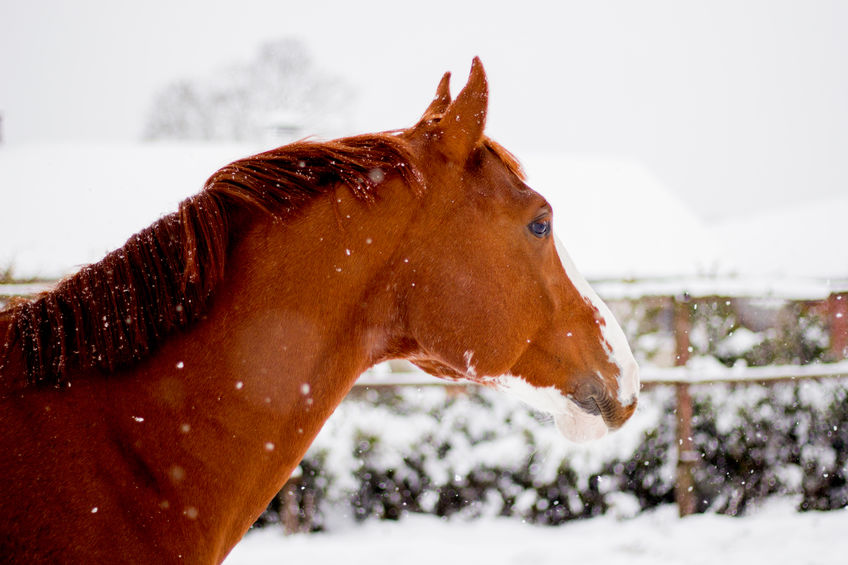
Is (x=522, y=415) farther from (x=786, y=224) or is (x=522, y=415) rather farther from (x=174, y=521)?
(x=786, y=224)

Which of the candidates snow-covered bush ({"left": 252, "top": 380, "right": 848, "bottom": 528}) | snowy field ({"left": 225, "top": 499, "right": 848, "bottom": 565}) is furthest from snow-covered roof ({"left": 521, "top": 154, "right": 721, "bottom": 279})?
snowy field ({"left": 225, "top": 499, "right": 848, "bottom": 565})

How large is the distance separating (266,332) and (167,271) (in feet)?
0.88

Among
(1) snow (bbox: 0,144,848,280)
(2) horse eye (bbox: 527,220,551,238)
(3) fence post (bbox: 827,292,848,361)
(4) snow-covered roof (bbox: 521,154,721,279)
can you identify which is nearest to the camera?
(2) horse eye (bbox: 527,220,551,238)

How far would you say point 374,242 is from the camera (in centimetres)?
158

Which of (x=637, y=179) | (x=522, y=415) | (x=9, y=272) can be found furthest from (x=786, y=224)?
(x=9, y=272)

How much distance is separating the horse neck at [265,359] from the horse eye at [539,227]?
39 cm

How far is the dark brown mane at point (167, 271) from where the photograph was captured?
1.33 m

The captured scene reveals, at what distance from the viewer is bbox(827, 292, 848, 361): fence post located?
6.32 m

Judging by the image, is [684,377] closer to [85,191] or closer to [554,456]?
[554,456]

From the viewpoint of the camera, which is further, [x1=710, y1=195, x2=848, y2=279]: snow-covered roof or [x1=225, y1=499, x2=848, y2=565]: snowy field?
[x1=710, y1=195, x2=848, y2=279]: snow-covered roof

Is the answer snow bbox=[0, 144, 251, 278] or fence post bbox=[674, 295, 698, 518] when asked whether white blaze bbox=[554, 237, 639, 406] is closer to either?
fence post bbox=[674, 295, 698, 518]

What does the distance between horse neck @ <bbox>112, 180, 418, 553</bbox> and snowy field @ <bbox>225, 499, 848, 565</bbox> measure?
11.3ft

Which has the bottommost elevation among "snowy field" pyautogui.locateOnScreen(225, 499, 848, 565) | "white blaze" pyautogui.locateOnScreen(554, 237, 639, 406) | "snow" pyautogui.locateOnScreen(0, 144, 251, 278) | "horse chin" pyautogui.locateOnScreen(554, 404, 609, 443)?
"snowy field" pyautogui.locateOnScreen(225, 499, 848, 565)

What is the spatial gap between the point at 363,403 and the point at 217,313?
4.04 metres
